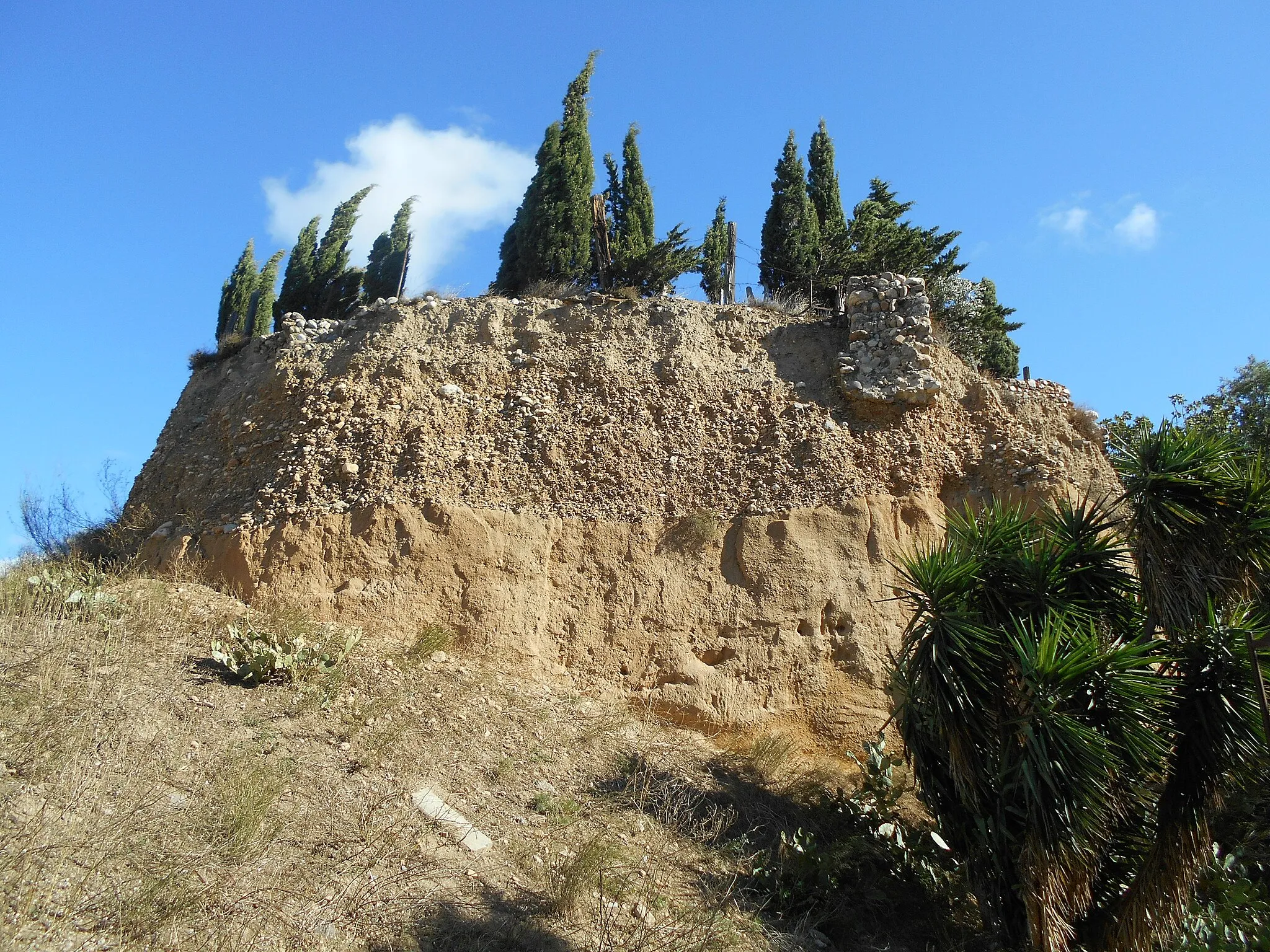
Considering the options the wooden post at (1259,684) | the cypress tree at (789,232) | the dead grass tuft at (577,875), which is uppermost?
the cypress tree at (789,232)

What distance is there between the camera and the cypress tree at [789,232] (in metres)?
16.5

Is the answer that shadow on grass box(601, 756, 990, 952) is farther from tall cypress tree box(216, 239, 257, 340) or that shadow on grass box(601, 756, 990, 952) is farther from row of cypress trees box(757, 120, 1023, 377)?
tall cypress tree box(216, 239, 257, 340)

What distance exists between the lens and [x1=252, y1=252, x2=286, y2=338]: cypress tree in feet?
58.1

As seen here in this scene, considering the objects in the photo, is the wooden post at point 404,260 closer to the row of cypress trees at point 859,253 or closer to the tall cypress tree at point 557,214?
the tall cypress tree at point 557,214

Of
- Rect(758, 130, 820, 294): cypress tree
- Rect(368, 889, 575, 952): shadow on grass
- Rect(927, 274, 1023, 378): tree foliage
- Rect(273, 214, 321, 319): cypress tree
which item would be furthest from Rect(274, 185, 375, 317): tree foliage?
Rect(368, 889, 575, 952): shadow on grass

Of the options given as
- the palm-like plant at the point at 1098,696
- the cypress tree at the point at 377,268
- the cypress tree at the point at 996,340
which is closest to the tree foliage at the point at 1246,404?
the cypress tree at the point at 996,340

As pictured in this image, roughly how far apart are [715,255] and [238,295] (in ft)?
31.4

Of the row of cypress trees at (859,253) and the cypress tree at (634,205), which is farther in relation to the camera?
the cypress tree at (634,205)

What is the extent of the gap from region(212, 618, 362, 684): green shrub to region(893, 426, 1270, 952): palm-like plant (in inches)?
212

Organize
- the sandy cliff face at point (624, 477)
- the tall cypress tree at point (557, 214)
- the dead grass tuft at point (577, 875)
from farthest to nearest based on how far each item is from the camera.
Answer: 1. the tall cypress tree at point (557, 214)
2. the sandy cliff face at point (624, 477)
3. the dead grass tuft at point (577, 875)

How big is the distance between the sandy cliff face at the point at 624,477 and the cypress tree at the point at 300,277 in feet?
12.6

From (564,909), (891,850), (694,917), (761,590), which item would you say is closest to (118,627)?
(564,909)

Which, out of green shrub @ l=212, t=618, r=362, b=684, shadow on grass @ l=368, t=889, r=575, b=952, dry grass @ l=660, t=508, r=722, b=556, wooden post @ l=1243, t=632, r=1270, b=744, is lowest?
shadow on grass @ l=368, t=889, r=575, b=952

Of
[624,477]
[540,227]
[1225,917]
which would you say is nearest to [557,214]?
[540,227]
